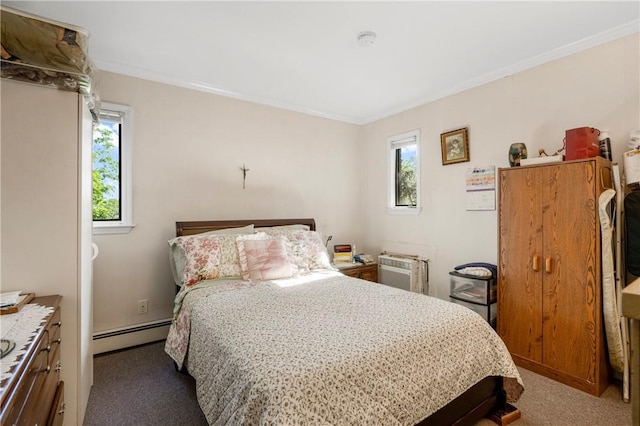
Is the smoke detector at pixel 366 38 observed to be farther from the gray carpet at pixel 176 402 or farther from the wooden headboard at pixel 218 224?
the gray carpet at pixel 176 402

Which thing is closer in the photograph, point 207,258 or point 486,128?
point 207,258

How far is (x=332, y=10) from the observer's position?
1.97 metres

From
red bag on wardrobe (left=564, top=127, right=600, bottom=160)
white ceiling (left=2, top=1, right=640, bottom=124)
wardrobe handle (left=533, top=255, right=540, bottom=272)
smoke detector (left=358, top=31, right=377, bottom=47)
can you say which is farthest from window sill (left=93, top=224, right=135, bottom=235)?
red bag on wardrobe (left=564, top=127, right=600, bottom=160)

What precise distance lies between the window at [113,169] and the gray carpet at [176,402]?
4.02ft

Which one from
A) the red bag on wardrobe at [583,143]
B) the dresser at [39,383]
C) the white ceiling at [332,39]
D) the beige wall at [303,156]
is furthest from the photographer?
the beige wall at [303,156]

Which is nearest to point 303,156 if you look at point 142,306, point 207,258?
point 207,258

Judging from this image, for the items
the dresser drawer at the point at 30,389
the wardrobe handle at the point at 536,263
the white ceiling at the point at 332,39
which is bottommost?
the dresser drawer at the point at 30,389

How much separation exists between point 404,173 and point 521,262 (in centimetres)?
185

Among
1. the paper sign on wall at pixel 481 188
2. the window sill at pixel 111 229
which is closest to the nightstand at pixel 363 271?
the paper sign on wall at pixel 481 188

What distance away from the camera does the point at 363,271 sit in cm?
359

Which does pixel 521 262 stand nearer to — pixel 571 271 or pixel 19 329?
pixel 571 271

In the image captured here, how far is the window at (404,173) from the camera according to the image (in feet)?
12.1

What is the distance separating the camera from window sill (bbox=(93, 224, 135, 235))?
2617 mm

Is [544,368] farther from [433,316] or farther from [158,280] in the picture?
[158,280]
